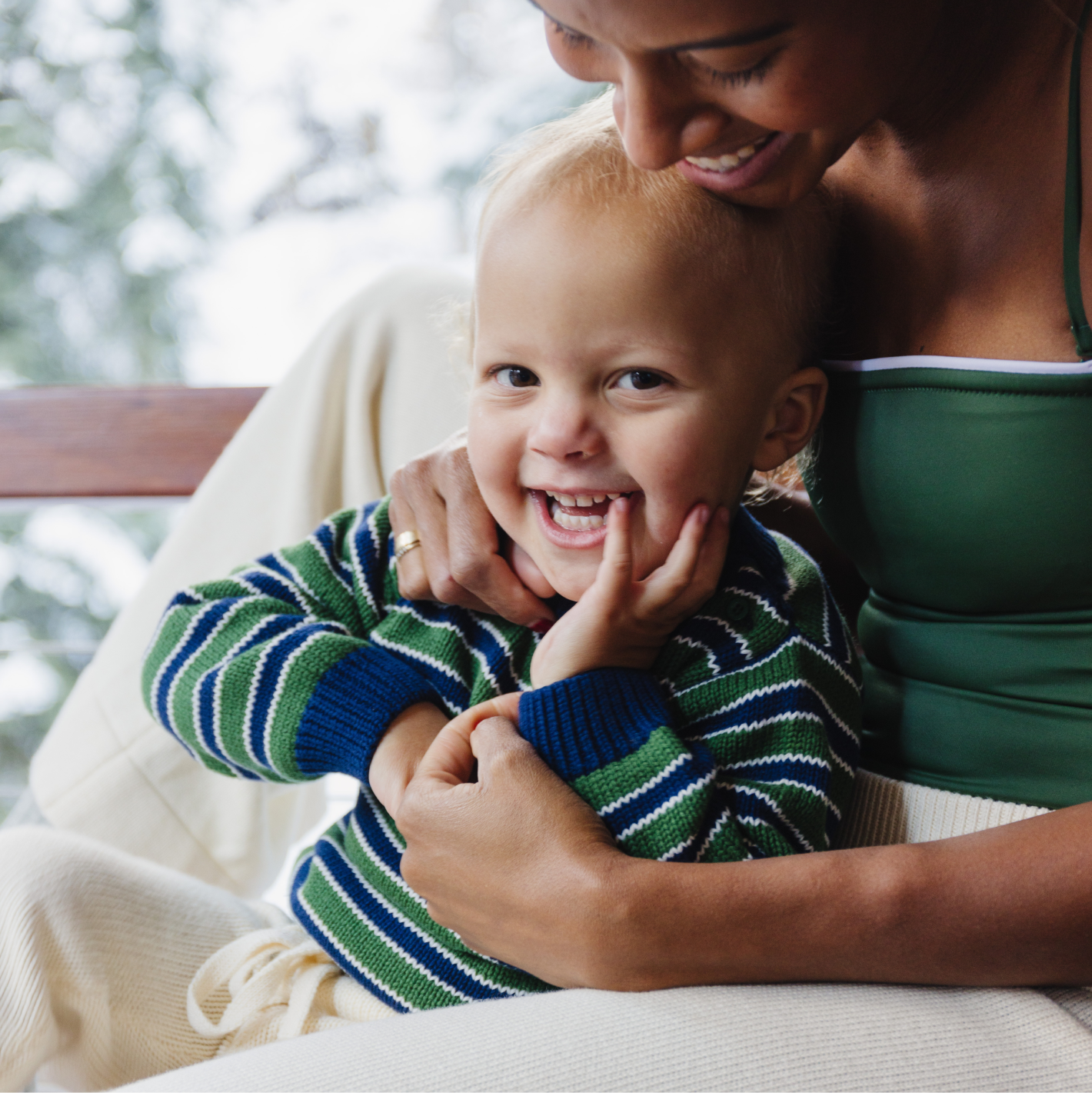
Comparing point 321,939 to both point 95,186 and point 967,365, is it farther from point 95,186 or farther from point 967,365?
point 95,186

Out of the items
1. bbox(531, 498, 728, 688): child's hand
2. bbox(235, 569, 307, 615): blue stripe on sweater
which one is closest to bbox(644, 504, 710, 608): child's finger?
bbox(531, 498, 728, 688): child's hand

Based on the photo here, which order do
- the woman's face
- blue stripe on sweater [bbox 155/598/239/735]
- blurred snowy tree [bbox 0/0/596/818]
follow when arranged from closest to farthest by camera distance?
1. the woman's face
2. blue stripe on sweater [bbox 155/598/239/735]
3. blurred snowy tree [bbox 0/0/596/818]

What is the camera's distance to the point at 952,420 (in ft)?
2.57

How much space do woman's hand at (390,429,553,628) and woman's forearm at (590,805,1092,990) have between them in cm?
26

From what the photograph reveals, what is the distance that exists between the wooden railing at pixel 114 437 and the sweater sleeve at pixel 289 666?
0.73 m

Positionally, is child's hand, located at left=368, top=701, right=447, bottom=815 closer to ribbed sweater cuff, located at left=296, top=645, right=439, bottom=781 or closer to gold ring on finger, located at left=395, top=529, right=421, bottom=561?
ribbed sweater cuff, located at left=296, top=645, right=439, bottom=781

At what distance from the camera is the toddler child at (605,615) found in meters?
0.75

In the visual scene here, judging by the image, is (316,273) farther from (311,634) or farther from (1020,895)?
(1020,895)

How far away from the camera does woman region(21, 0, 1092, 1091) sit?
615 mm

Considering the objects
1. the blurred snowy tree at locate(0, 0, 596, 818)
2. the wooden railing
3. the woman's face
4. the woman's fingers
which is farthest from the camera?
the blurred snowy tree at locate(0, 0, 596, 818)

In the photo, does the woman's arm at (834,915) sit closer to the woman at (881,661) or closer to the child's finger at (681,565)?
the woman at (881,661)

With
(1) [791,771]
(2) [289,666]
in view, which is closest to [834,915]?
(1) [791,771]

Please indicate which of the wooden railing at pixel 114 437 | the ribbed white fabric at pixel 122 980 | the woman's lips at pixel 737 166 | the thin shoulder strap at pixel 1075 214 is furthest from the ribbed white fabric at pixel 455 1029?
the wooden railing at pixel 114 437

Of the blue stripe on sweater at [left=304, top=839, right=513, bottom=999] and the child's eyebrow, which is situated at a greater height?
the child's eyebrow
